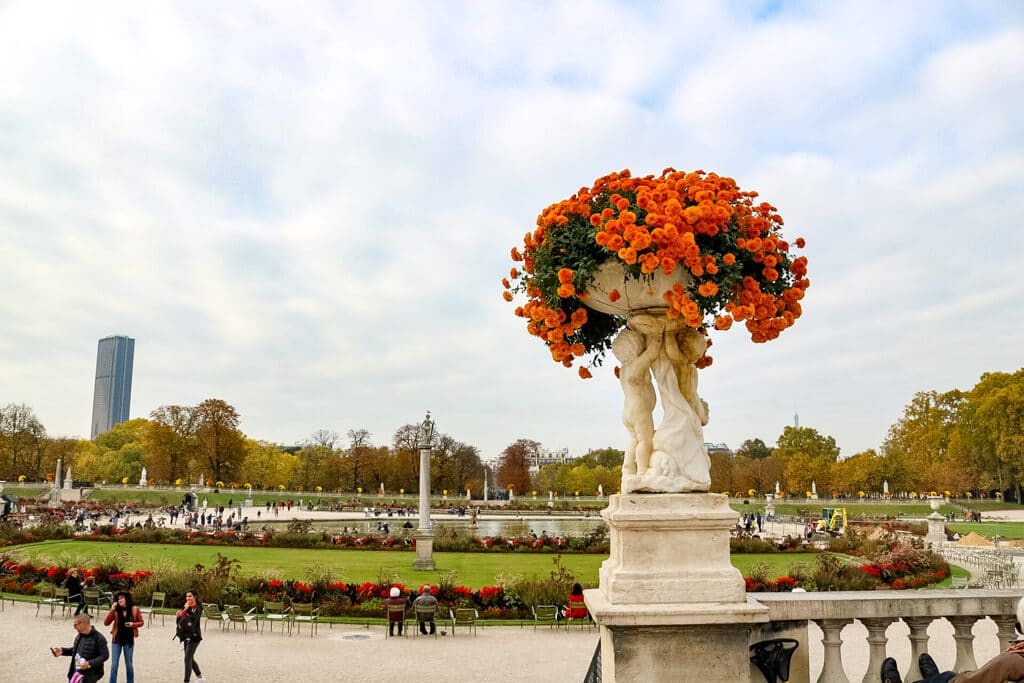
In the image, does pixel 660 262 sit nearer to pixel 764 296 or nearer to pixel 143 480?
pixel 764 296

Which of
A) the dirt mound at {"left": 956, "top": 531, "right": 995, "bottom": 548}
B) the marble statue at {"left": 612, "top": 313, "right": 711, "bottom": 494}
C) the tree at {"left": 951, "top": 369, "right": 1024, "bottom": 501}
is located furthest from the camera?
the tree at {"left": 951, "top": 369, "right": 1024, "bottom": 501}

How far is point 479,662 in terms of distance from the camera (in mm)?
12359

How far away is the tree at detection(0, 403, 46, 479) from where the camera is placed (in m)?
78.5

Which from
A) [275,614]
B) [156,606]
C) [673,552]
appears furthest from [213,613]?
[673,552]

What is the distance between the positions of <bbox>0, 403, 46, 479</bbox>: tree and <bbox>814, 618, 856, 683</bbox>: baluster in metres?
90.5

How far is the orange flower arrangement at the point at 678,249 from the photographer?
14.6ft

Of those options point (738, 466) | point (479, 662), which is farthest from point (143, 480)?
point (479, 662)

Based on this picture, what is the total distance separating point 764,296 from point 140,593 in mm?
17686

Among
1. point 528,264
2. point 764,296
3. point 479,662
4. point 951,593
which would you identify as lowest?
point 479,662

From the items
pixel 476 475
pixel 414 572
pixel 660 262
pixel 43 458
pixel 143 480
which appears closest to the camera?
pixel 660 262

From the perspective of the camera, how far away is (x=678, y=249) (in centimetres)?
439

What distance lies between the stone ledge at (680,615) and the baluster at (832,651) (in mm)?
546

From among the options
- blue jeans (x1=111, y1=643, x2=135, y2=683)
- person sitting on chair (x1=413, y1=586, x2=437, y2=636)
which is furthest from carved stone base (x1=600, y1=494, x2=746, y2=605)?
person sitting on chair (x1=413, y1=586, x2=437, y2=636)

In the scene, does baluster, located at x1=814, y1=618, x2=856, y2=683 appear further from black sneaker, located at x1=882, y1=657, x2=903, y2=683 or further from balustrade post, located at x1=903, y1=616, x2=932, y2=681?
balustrade post, located at x1=903, y1=616, x2=932, y2=681
